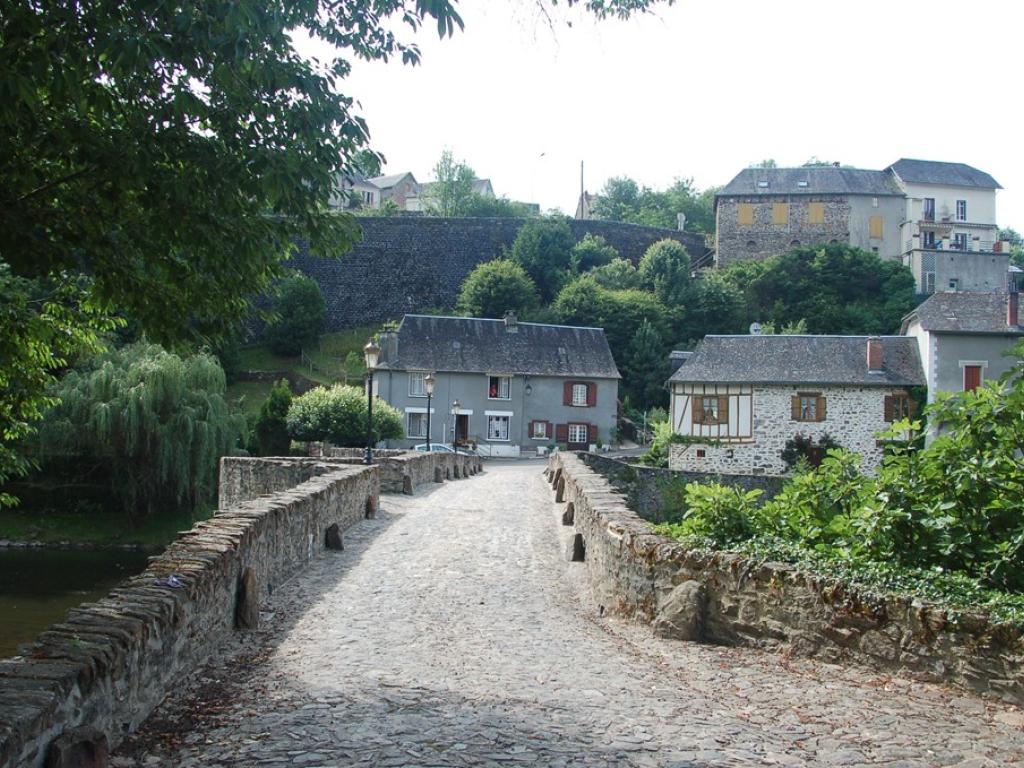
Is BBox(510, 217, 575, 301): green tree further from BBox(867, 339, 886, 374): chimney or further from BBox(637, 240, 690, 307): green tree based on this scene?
BBox(867, 339, 886, 374): chimney

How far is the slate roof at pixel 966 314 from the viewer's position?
40250mm

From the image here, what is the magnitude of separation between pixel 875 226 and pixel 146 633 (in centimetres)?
6829

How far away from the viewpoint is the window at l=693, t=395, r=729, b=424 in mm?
41500

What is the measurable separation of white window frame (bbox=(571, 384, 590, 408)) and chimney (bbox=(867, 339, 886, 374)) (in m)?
13.8

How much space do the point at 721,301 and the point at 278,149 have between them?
182ft

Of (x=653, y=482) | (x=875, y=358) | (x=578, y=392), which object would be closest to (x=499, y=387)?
(x=578, y=392)

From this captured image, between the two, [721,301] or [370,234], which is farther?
[370,234]

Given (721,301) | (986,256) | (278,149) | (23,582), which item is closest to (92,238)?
(278,149)

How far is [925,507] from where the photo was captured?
723cm

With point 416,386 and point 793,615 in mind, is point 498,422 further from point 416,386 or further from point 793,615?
point 793,615

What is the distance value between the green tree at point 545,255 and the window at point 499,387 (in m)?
16.1

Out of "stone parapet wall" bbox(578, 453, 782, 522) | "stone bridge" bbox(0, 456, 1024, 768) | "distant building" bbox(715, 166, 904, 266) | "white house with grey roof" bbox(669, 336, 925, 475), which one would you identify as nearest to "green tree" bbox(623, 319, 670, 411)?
"white house with grey roof" bbox(669, 336, 925, 475)

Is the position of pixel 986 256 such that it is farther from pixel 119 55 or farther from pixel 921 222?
pixel 119 55

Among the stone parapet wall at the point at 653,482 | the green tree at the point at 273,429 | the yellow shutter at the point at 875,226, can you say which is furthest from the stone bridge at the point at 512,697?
the yellow shutter at the point at 875,226
